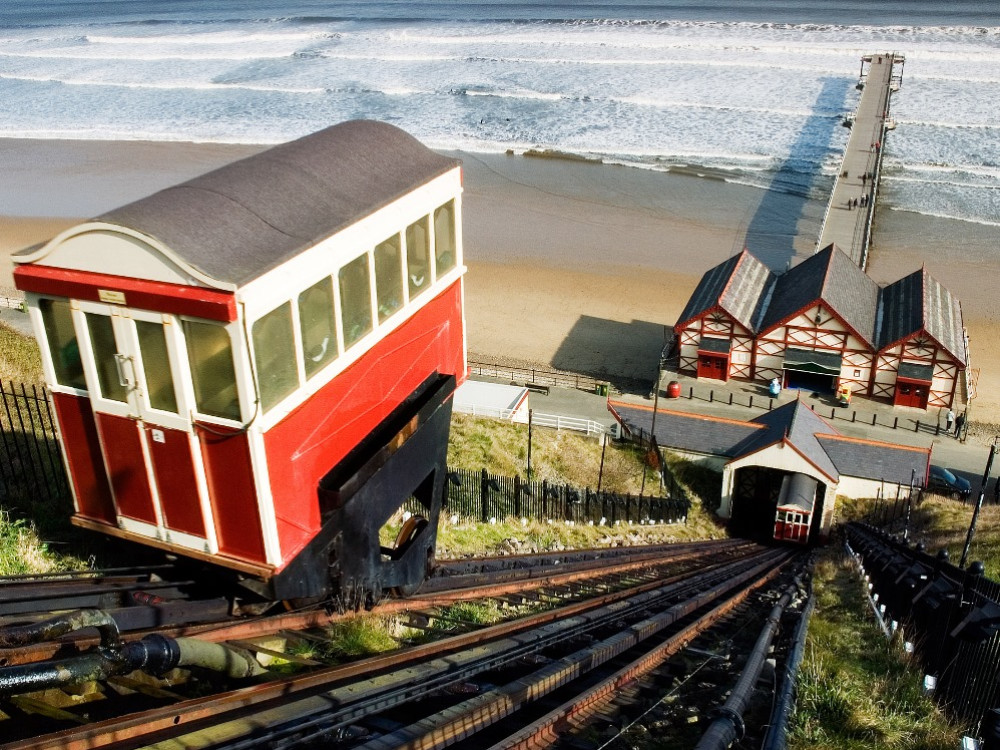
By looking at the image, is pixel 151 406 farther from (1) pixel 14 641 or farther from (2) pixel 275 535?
(1) pixel 14 641

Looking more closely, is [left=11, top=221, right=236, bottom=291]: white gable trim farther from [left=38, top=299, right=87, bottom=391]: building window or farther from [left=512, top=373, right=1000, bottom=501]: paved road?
[left=512, top=373, right=1000, bottom=501]: paved road

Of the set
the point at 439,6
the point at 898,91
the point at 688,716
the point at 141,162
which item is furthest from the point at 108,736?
the point at 439,6

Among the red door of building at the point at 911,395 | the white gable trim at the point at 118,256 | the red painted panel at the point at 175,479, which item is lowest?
the red door of building at the point at 911,395

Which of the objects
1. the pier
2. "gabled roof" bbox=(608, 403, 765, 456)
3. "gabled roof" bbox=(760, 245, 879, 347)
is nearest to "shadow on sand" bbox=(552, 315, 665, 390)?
"gabled roof" bbox=(608, 403, 765, 456)

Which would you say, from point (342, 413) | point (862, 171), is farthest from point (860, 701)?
point (862, 171)

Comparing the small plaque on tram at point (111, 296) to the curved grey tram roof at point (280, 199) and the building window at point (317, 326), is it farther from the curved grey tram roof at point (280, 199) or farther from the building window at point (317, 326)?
the building window at point (317, 326)

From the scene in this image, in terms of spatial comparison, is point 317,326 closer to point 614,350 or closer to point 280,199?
point 280,199

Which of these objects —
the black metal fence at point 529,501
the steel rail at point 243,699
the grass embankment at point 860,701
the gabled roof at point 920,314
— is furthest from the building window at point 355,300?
the gabled roof at point 920,314
